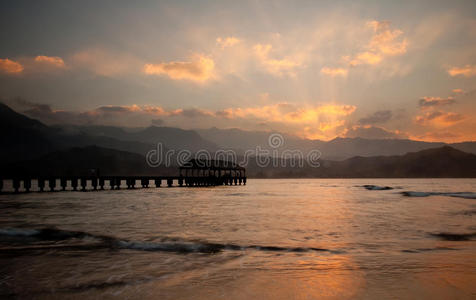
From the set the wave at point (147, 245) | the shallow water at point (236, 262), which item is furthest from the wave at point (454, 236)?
the wave at point (147, 245)

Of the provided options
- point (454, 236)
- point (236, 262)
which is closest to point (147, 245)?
point (236, 262)

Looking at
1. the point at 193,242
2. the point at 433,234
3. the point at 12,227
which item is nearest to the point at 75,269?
the point at 193,242

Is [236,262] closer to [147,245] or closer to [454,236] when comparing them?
[147,245]

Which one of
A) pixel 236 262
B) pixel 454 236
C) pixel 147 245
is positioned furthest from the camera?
pixel 454 236

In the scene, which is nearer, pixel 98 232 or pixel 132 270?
pixel 132 270

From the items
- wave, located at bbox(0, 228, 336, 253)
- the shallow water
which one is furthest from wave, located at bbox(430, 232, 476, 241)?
wave, located at bbox(0, 228, 336, 253)

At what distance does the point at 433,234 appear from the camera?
16547mm

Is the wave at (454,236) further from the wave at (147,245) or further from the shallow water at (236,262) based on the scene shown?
the wave at (147,245)

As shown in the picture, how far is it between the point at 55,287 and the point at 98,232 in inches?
377

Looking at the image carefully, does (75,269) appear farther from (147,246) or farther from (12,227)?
(12,227)

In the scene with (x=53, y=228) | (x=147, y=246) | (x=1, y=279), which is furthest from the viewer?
(x=53, y=228)

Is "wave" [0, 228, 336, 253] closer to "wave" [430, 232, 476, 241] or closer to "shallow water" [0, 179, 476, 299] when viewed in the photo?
"shallow water" [0, 179, 476, 299]

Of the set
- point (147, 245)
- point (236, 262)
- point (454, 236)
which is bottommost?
point (454, 236)

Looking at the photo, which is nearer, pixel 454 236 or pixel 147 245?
pixel 147 245
